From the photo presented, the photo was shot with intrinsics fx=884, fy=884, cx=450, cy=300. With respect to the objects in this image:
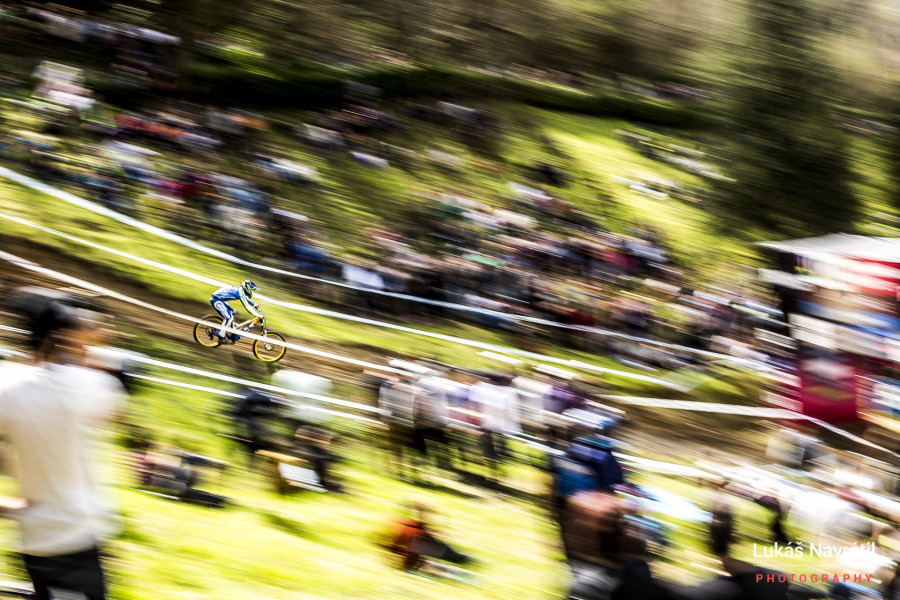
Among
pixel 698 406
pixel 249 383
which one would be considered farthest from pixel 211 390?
pixel 698 406

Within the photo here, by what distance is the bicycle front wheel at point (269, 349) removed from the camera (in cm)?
1045

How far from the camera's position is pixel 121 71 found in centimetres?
1684

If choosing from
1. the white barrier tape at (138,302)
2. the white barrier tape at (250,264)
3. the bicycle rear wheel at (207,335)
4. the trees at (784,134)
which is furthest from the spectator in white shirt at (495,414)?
the trees at (784,134)

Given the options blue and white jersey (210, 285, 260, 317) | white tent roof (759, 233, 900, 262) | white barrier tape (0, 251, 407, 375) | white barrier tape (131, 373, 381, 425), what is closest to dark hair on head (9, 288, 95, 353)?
white barrier tape (131, 373, 381, 425)

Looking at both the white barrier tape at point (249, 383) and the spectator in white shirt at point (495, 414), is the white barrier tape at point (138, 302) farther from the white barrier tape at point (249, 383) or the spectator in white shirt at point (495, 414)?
the spectator in white shirt at point (495, 414)

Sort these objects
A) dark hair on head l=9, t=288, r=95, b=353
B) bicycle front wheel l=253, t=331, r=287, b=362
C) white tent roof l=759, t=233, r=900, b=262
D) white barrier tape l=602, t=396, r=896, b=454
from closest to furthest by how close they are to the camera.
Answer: dark hair on head l=9, t=288, r=95, b=353
bicycle front wheel l=253, t=331, r=287, b=362
white tent roof l=759, t=233, r=900, b=262
white barrier tape l=602, t=396, r=896, b=454

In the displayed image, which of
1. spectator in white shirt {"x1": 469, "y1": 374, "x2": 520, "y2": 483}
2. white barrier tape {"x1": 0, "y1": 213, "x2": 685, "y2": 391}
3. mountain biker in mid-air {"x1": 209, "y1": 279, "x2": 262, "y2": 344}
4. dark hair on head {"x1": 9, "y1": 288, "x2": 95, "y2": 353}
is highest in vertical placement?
white barrier tape {"x1": 0, "y1": 213, "x2": 685, "y2": 391}

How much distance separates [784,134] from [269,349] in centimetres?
1585

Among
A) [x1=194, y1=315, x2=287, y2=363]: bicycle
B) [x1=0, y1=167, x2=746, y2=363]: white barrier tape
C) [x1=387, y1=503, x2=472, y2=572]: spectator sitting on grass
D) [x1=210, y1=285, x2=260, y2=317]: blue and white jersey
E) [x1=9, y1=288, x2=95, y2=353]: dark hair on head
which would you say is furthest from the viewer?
[x1=0, y1=167, x2=746, y2=363]: white barrier tape

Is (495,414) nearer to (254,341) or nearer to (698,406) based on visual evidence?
(254,341)

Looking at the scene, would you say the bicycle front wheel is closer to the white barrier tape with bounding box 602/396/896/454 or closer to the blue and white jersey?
the blue and white jersey

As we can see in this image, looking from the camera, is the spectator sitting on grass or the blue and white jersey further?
the blue and white jersey

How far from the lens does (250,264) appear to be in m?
12.8

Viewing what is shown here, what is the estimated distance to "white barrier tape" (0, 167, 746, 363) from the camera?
38.4 feet
